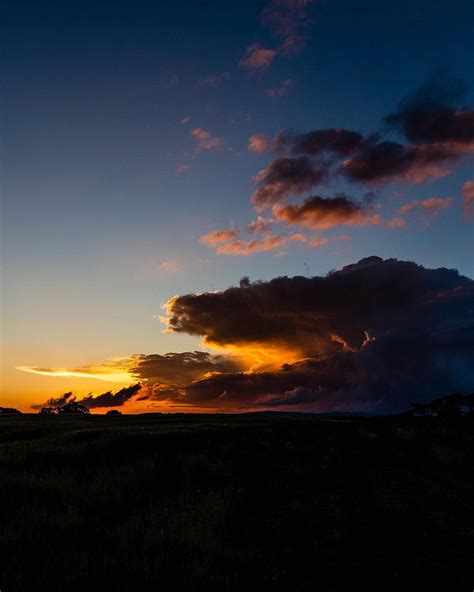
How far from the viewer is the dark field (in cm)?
1025

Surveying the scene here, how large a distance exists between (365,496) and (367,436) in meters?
15.3

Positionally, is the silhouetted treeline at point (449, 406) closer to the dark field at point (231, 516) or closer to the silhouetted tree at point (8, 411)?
the dark field at point (231, 516)

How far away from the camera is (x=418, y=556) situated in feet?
38.7

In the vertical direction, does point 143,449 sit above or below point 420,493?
above

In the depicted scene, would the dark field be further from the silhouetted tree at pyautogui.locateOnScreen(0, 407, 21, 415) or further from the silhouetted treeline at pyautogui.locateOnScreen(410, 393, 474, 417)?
the silhouetted tree at pyautogui.locateOnScreen(0, 407, 21, 415)

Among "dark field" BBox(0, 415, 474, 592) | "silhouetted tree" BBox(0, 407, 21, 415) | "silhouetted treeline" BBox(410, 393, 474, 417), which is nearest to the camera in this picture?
"dark field" BBox(0, 415, 474, 592)

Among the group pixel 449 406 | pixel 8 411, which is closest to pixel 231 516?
pixel 449 406

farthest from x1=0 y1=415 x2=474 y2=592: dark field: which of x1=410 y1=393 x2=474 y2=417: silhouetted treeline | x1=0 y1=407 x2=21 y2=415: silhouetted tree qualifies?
x1=0 y1=407 x2=21 y2=415: silhouetted tree

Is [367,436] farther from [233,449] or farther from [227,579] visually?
[227,579]

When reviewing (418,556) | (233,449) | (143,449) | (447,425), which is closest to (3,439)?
(143,449)

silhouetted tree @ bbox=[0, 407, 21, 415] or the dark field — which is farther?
silhouetted tree @ bbox=[0, 407, 21, 415]

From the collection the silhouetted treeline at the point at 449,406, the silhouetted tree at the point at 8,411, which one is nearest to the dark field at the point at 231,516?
the silhouetted treeline at the point at 449,406

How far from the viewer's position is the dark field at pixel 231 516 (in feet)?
33.6

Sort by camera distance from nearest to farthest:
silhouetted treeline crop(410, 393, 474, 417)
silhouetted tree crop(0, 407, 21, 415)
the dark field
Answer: the dark field → silhouetted treeline crop(410, 393, 474, 417) → silhouetted tree crop(0, 407, 21, 415)
